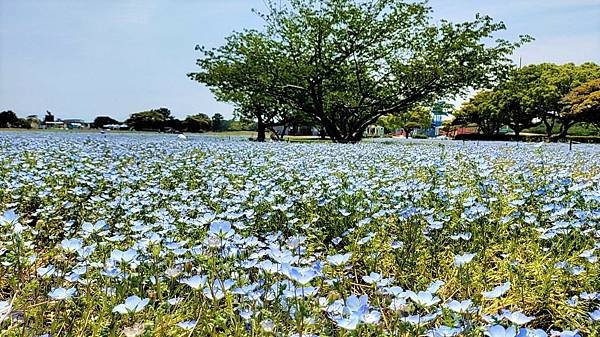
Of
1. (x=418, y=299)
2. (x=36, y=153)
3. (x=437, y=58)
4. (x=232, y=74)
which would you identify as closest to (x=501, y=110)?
(x=437, y=58)

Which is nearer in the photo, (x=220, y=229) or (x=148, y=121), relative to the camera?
(x=220, y=229)

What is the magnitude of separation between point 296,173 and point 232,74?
41.7 ft

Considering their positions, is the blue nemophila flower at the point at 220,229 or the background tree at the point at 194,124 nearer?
the blue nemophila flower at the point at 220,229

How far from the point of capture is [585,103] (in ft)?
71.6

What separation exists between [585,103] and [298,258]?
23324mm

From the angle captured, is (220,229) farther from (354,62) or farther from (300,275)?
(354,62)

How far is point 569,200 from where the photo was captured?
294cm

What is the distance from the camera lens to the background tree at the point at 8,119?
29516mm

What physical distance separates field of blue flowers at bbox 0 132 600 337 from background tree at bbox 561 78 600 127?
66.9ft

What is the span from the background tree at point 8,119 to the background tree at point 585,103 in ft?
94.4

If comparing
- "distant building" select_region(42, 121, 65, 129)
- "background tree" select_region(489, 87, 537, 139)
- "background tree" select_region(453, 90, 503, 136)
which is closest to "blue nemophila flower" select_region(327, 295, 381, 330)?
"distant building" select_region(42, 121, 65, 129)

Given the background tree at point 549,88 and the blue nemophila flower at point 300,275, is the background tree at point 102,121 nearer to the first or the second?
the background tree at point 549,88

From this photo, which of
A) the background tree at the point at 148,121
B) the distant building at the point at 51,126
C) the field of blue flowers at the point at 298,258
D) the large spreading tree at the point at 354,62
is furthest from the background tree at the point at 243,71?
the background tree at the point at 148,121

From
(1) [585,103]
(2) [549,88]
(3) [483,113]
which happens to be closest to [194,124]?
(3) [483,113]
